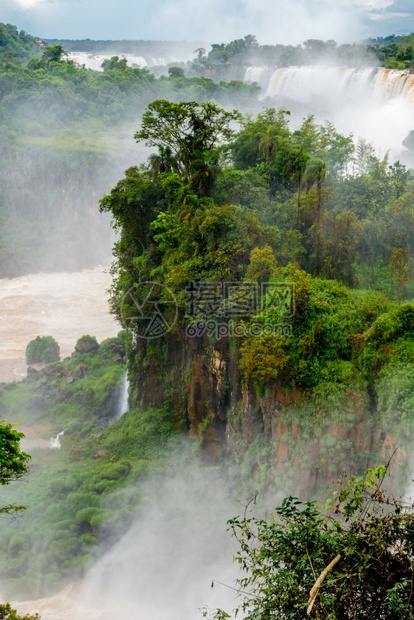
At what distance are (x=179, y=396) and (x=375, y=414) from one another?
8.50 metres

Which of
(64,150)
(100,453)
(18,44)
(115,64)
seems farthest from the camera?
(18,44)

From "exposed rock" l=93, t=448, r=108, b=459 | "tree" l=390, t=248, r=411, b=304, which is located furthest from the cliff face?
"tree" l=390, t=248, r=411, b=304

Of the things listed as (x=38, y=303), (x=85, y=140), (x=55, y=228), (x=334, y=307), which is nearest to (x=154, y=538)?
(x=334, y=307)

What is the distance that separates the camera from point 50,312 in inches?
1512

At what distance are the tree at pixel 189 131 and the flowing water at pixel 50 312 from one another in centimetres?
1610

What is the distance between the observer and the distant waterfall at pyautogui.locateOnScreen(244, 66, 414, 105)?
38219 mm

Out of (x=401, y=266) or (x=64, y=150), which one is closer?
(x=401, y=266)

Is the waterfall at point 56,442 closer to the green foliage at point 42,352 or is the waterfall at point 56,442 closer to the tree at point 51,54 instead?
the green foliage at point 42,352

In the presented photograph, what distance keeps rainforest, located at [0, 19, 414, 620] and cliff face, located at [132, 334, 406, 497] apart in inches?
2.0

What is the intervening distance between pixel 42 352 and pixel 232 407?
1795 centimetres

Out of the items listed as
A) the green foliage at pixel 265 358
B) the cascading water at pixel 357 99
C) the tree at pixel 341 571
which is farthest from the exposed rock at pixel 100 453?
the cascading water at pixel 357 99

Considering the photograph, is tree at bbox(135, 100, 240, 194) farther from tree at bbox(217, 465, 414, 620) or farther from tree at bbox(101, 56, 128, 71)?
tree at bbox(101, 56, 128, 71)

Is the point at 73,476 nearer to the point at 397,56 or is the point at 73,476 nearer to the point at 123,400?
the point at 123,400

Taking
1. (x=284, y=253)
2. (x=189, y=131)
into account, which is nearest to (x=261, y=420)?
(x=284, y=253)
